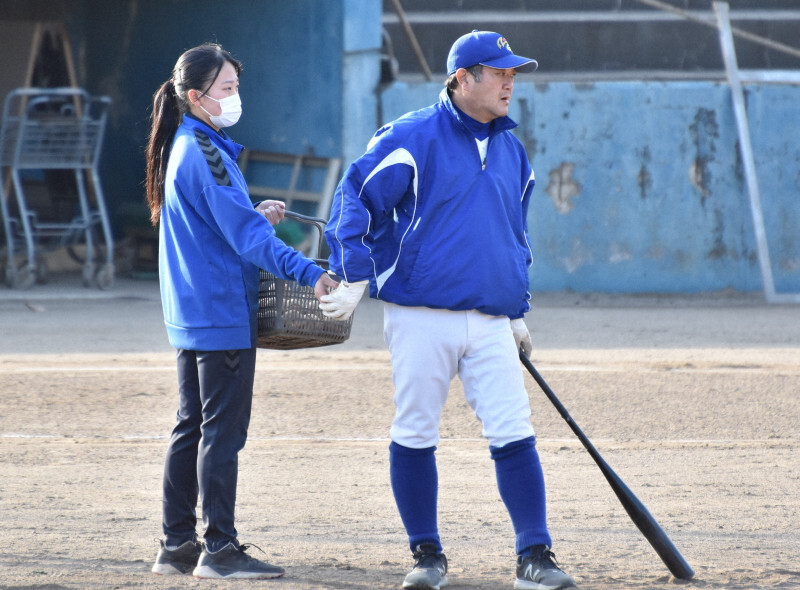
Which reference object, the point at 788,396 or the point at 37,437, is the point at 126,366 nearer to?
the point at 37,437

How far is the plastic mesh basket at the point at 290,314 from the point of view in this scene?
3.94 meters

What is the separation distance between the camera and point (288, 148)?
1318 centimetres

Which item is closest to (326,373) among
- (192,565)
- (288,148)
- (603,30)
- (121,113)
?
(192,565)

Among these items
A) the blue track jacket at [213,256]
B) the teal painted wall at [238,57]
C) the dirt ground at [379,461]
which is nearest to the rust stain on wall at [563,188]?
the teal painted wall at [238,57]

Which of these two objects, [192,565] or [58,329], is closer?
[192,565]

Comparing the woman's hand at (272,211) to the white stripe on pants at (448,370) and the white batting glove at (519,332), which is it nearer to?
the white stripe on pants at (448,370)

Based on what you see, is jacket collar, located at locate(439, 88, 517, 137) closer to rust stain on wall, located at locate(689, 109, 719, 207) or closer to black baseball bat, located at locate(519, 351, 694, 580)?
black baseball bat, located at locate(519, 351, 694, 580)

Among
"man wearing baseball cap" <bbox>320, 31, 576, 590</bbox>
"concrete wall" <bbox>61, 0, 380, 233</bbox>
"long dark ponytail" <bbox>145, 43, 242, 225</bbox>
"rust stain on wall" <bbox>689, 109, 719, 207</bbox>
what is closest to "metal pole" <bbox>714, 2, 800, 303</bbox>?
"rust stain on wall" <bbox>689, 109, 719, 207</bbox>

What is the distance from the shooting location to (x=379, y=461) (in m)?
5.71

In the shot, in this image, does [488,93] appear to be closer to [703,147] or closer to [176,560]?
[176,560]

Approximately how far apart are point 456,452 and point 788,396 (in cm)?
257

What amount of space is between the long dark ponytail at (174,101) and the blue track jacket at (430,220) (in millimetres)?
598

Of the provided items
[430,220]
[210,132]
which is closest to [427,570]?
[430,220]

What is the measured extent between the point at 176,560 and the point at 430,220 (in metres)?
1.44
